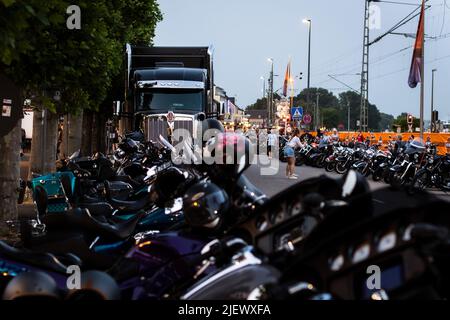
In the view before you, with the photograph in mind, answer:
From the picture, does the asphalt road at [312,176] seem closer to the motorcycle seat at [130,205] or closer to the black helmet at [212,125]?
the black helmet at [212,125]

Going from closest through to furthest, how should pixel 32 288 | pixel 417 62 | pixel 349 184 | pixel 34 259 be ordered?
pixel 349 184 < pixel 32 288 < pixel 34 259 < pixel 417 62

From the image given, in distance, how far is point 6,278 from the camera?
12.6 ft

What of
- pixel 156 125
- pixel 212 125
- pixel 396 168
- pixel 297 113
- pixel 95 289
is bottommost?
pixel 95 289

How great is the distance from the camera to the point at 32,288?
286 cm

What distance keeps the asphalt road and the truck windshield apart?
3.10 metres

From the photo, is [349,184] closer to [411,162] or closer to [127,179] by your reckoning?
[127,179]

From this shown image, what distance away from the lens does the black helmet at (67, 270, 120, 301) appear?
9.37ft

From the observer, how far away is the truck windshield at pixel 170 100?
68.9 feet

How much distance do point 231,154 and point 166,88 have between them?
16721 millimetres

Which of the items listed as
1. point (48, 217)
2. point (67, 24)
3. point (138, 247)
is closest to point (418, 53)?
point (67, 24)

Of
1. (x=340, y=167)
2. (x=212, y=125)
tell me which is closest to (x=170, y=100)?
(x=340, y=167)

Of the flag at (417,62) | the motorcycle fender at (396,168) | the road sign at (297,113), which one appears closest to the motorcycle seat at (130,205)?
the motorcycle fender at (396,168)

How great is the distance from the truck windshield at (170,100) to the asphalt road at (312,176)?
3.10m
